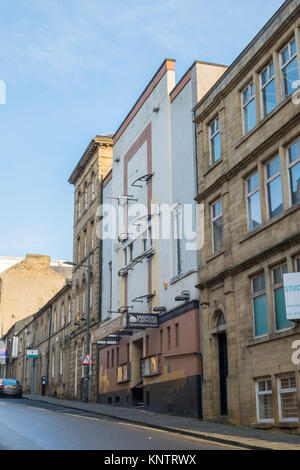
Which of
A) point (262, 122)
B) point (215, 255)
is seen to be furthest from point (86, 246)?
point (262, 122)

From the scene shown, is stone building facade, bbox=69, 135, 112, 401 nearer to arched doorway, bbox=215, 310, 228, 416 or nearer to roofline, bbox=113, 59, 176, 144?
roofline, bbox=113, 59, 176, 144

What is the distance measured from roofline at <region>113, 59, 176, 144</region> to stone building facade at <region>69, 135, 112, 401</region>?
4064 mm

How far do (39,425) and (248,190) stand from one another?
10.3 meters

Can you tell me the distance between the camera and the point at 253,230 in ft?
67.1

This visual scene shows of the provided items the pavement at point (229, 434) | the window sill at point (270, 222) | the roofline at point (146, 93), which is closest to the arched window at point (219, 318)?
the window sill at point (270, 222)

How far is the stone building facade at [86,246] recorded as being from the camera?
40938 millimetres

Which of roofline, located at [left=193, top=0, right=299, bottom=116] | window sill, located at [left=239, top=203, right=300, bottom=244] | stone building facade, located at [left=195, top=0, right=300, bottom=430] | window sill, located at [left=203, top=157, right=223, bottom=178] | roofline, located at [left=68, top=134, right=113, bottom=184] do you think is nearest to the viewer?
window sill, located at [left=239, top=203, right=300, bottom=244]

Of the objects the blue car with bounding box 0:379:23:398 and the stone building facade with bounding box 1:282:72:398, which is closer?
the blue car with bounding box 0:379:23:398

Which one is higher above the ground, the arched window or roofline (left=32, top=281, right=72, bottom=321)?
roofline (left=32, top=281, right=72, bottom=321)

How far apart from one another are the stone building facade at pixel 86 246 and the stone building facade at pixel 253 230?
685 inches

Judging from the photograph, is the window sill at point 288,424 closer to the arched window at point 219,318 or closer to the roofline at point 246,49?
the arched window at point 219,318

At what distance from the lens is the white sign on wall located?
1705cm

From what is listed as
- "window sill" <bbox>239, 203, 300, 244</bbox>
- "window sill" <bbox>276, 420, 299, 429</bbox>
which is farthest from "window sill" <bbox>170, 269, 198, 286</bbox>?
"window sill" <bbox>276, 420, 299, 429</bbox>
